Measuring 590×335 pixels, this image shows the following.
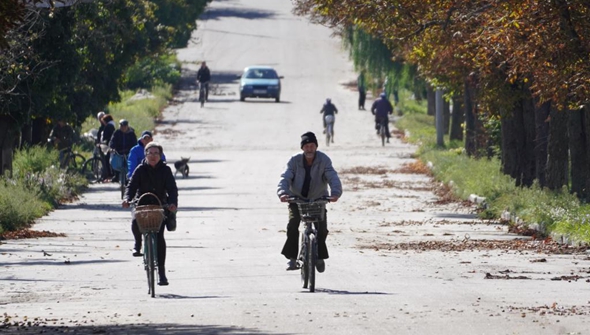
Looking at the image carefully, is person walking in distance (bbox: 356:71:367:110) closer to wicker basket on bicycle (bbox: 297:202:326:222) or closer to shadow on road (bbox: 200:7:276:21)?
shadow on road (bbox: 200:7:276:21)

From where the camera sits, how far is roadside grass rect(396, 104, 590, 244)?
2264 centimetres

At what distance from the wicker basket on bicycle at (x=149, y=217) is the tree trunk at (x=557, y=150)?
1388cm

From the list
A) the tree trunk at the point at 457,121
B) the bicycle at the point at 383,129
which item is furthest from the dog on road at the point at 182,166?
the bicycle at the point at 383,129

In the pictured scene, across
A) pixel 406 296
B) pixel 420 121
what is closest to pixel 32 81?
pixel 406 296

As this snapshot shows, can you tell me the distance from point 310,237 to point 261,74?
183 feet

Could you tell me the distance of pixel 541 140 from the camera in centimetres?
3091

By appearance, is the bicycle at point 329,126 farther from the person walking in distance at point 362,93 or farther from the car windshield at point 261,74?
the car windshield at point 261,74

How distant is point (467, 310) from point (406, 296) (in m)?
1.42

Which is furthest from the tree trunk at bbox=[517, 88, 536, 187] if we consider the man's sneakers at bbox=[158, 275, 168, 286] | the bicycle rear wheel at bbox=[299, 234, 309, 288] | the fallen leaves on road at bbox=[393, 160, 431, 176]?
the man's sneakers at bbox=[158, 275, 168, 286]

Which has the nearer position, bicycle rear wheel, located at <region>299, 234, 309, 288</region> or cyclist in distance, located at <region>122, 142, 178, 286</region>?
bicycle rear wheel, located at <region>299, 234, 309, 288</region>

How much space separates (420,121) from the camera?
62.3m

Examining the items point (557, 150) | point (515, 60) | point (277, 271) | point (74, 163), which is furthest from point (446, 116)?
point (277, 271)

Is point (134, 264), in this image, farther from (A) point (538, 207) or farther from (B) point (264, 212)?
(B) point (264, 212)

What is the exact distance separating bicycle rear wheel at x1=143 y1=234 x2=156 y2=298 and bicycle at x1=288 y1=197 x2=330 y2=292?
161cm
